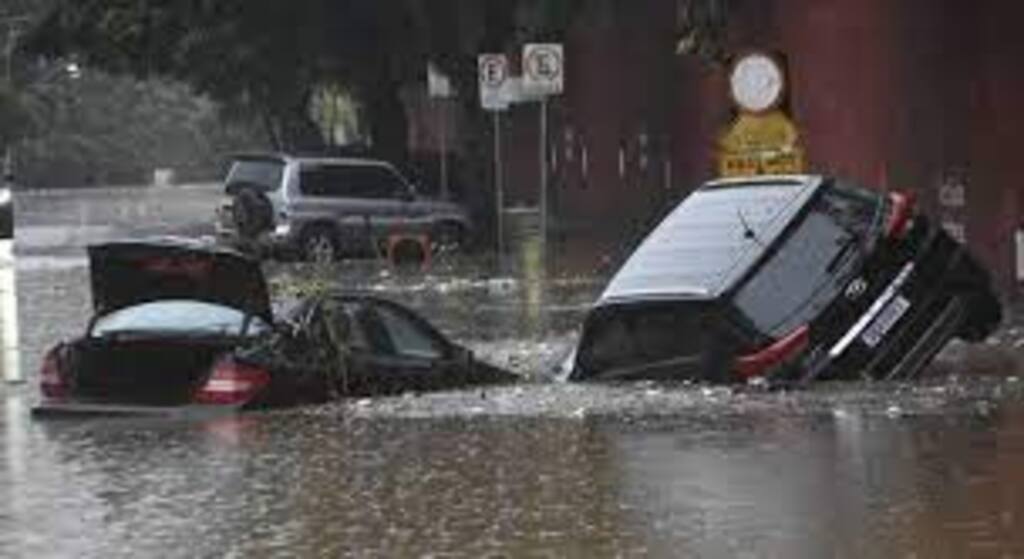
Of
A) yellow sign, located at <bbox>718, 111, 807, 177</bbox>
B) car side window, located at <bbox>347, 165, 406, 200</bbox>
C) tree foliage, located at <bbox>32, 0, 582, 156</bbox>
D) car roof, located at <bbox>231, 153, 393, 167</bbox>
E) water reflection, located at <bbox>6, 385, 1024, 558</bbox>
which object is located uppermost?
tree foliage, located at <bbox>32, 0, 582, 156</bbox>

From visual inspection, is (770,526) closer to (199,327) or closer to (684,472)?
(684,472)

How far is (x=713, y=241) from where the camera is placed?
54.4ft

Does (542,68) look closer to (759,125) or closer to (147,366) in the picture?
(759,125)

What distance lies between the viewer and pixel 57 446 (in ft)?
48.1

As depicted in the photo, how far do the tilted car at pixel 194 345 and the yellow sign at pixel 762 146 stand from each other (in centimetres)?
435

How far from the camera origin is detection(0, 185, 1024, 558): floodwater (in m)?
10.5

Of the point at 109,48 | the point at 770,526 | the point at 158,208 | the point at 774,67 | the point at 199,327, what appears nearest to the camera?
the point at 770,526

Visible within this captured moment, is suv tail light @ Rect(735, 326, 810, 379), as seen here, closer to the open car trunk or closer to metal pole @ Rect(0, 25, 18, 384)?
the open car trunk

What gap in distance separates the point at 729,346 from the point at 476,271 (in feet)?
59.1

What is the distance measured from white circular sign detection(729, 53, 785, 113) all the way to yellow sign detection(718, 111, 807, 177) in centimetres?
20

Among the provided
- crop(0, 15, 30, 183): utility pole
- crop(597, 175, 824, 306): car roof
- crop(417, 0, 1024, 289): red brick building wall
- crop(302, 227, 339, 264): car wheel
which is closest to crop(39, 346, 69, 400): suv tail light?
crop(597, 175, 824, 306): car roof

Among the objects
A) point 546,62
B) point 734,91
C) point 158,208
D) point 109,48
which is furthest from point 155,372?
point 158,208

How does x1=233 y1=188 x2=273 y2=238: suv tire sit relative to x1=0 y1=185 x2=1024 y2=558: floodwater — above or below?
above

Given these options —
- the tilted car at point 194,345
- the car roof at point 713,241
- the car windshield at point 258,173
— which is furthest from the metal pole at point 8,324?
the car windshield at point 258,173
